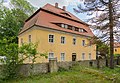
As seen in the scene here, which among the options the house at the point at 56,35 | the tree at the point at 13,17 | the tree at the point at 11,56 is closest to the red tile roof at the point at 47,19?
the house at the point at 56,35

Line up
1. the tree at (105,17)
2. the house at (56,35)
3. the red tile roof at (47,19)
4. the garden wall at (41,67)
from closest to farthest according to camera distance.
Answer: the garden wall at (41,67), the tree at (105,17), the house at (56,35), the red tile roof at (47,19)

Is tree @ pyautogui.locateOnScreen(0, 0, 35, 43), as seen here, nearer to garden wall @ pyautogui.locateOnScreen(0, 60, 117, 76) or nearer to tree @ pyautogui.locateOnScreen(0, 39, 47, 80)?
garden wall @ pyautogui.locateOnScreen(0, 60, 117, 76)

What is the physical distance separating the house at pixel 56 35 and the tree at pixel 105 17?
2.78m

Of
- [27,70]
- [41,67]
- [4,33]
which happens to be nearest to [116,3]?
[41,67]

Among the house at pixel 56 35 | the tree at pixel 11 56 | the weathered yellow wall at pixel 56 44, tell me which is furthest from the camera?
the house at pixel 56 35

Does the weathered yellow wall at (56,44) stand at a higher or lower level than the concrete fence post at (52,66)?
higher

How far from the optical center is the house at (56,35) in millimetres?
24516

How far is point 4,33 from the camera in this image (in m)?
40.7

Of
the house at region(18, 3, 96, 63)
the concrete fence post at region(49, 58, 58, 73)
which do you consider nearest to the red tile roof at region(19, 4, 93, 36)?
the house at region(18, 3, 96, 63)

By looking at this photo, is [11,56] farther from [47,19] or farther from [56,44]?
[47,19]

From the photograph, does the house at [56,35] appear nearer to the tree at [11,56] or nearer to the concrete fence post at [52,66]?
the concrete fence post at [52,66]

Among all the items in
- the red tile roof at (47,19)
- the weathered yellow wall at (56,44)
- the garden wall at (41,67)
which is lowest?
the garden wall at (41,67)

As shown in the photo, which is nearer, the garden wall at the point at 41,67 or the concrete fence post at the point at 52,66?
the garden wall at the point at 41,67

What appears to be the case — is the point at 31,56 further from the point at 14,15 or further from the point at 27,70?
the point at 14,15
